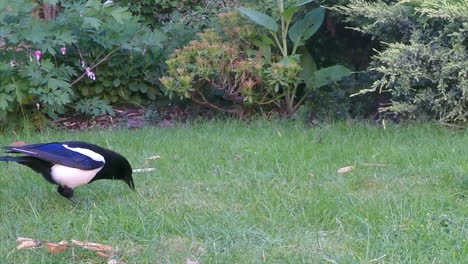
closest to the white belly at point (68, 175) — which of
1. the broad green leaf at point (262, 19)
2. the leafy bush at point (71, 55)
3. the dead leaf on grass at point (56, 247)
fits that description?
the dead leaf on grass at point (56, 247)

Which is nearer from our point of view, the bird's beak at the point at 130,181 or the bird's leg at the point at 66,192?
the bird's leg at the point at 66,192

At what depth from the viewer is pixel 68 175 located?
15.0 ft

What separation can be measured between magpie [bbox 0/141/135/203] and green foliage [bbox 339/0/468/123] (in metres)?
2.71

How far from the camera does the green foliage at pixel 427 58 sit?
6.35 meters

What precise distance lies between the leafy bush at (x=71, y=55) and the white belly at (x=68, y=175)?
2.65 meters

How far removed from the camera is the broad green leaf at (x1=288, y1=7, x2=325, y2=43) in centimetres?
751

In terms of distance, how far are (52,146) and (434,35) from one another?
11.8 feet

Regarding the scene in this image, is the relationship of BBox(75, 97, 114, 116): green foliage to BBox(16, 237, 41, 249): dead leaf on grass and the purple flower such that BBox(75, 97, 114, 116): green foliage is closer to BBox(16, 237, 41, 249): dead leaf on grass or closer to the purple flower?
the purple flower

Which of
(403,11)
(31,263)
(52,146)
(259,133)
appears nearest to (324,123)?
(259,133)

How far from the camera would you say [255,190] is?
4863mm

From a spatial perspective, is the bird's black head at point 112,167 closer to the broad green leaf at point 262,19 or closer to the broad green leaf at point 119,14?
the broad green leaf at point 262,19

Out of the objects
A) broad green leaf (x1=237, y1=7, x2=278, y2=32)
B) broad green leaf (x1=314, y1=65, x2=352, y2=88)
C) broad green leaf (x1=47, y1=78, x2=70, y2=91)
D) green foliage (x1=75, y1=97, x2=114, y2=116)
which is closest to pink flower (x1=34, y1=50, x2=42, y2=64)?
broad green leaf (x1=47, y1=78, x2=70, y2=91)

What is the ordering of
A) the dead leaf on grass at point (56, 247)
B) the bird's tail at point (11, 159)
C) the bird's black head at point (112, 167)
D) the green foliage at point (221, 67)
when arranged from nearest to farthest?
the dead leaf on grass at point (56, 247), the bird's tail at point (11, 159), the bird's black head at point (112, 167), the green foliage at point (221, 67)

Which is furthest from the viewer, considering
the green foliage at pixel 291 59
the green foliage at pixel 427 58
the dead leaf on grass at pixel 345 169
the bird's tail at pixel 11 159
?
the green foliage at pixel 291 59
